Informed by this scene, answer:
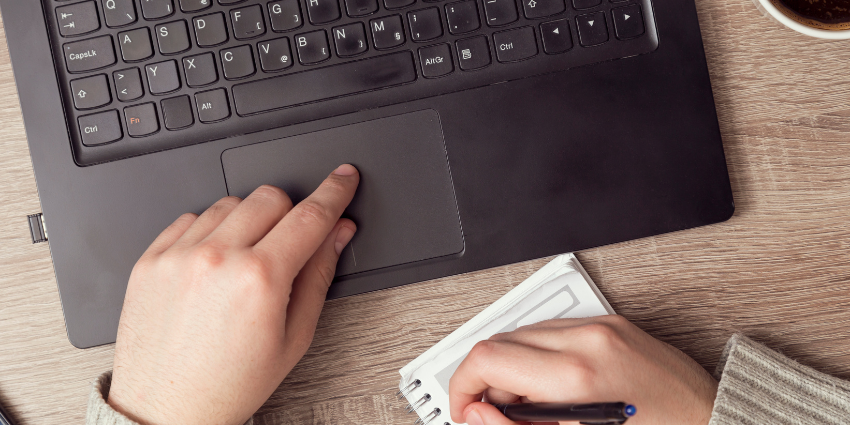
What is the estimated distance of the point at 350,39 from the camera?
0.53m

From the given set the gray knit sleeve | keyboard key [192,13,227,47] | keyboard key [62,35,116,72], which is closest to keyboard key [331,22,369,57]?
keyboard key [192,13,227,47]

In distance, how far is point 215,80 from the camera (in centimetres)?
53

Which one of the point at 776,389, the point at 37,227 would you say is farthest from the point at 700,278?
the point at 37,227

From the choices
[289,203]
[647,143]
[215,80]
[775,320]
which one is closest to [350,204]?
[289,203]

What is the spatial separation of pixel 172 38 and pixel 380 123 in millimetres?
212

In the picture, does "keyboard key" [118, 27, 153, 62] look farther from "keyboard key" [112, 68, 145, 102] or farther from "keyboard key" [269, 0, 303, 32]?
"keyboard key" [269, 0, 303, 32]

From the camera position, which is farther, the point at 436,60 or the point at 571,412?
the point at 436,60

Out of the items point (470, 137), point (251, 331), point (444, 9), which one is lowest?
point (251, 331)

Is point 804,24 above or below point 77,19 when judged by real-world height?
below

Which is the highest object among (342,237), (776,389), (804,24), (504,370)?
(804,24)

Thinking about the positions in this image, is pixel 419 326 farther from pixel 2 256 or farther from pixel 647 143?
pixel 2 256

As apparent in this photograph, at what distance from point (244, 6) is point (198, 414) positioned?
0.38 meters

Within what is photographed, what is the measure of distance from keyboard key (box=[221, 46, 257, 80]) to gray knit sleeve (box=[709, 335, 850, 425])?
55cm

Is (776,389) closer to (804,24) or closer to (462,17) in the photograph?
(804,24)
